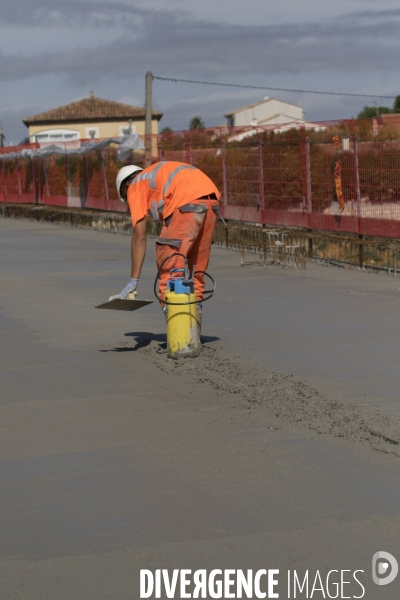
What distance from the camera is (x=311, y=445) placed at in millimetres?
6371

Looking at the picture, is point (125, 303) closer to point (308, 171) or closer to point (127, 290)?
point (127, 290)

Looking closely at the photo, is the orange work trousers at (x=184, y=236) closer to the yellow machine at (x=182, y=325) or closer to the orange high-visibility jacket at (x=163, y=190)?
the orange high-visibility jacket at (x=163, y=190)

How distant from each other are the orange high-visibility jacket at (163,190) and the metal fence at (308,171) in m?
7.90

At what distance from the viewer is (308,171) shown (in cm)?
1909

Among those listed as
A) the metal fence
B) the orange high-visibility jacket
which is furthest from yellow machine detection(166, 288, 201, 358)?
the metal fence

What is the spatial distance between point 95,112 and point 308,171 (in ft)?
295

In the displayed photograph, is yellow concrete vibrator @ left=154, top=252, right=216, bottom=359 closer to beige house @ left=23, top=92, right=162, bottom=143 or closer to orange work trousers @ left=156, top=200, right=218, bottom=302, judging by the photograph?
orange work trousers @ left=156, top=200, right=218, bottom=302

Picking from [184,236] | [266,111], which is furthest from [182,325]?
[266,111]

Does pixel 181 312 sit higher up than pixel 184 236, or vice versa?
pixel 184 236

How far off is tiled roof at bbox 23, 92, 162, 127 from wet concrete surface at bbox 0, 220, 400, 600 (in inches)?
3808

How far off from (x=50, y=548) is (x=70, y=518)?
15.4 inches

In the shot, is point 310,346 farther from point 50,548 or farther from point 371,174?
point 371,174

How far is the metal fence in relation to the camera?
17031 mm

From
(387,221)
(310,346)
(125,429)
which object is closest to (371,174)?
(387,221)
